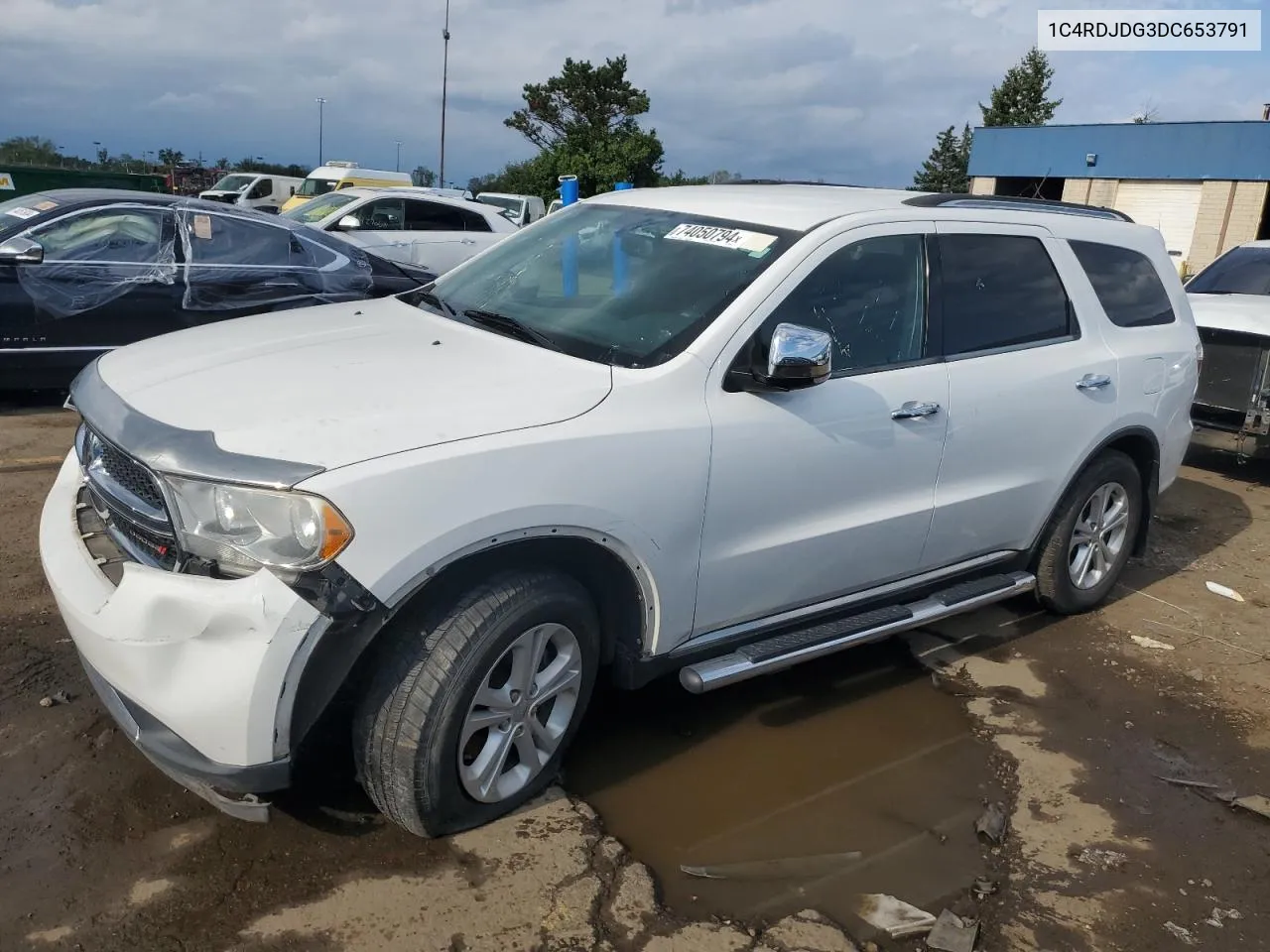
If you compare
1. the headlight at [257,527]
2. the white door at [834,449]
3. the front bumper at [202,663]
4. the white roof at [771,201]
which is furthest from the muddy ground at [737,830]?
the white roof at [771,201]

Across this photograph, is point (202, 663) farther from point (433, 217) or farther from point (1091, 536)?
point (433, 217)

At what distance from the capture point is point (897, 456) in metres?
3.80

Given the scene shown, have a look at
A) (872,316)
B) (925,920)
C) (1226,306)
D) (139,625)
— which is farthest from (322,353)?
(1226,306)

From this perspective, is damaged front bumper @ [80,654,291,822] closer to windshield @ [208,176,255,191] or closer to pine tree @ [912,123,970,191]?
windshield @ [208,176,255,191]

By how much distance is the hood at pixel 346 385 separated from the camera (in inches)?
107

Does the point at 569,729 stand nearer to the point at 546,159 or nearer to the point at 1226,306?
the point at 1226,306

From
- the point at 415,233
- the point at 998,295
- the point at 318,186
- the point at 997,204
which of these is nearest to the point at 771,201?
the point at 998,295

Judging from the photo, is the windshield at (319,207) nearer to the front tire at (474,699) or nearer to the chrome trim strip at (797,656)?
the chrome trim strip at (797,656)

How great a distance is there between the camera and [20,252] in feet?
22.9

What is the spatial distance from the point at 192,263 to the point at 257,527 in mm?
5972

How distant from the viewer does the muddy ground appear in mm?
2791

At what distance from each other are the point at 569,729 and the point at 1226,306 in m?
6.80

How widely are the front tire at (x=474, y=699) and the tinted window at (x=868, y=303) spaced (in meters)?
1.17

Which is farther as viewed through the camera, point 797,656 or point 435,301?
point 435,301
